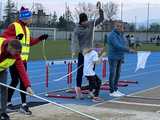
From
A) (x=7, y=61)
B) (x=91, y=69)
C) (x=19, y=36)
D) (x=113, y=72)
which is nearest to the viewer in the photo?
(x=7, y=61)

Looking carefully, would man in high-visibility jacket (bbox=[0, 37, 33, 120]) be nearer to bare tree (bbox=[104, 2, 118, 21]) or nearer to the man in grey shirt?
the man in grey shirt

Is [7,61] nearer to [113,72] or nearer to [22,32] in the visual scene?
[22,32]

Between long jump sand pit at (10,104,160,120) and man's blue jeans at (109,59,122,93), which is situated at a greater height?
man's blue jeans at (109,59,122,93)

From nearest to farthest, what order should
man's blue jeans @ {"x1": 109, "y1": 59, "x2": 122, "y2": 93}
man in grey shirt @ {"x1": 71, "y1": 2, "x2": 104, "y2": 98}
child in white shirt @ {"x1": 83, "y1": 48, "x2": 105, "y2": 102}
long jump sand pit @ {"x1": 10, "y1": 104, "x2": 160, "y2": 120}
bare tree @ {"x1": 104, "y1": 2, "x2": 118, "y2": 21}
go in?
long jump sand pit @ {"x1": 10, "y1": 104, "x2": 160, "y2": 120}
child in white shirt @ {"x1": 83, "y1": 48, "x2": 105, "y2": 102}
man in grey shirt @ {"x1": 71, "y1": 2, "x2": 104, "y2": 98}
man's blue jeans @ {"x1": 109, "y1": 59, "x2": 122, "y2": 93}
bare tree @ {"x1": 104, "y1": 2, "x2": 118, "y2": 21}

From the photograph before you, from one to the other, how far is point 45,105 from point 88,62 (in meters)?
1.85

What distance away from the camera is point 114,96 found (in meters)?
13.0

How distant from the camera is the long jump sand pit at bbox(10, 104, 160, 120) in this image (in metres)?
9.41

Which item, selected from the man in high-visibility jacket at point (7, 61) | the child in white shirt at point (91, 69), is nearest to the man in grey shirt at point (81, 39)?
the child in white shirt at point (91, 69)

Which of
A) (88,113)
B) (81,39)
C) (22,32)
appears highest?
(22,32)

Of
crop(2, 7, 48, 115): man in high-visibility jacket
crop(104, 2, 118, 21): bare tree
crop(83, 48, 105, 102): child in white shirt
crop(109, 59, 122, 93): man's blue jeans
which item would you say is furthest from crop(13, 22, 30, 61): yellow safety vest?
crop(104, 2, 118, 21): bare tree

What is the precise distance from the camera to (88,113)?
32.4 feet

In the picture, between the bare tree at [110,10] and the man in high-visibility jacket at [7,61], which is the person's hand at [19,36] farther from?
the bare tree at [110,10]

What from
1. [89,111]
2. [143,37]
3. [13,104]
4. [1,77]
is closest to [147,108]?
[89,111]

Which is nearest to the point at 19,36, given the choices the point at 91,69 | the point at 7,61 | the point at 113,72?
the point at 7,61
